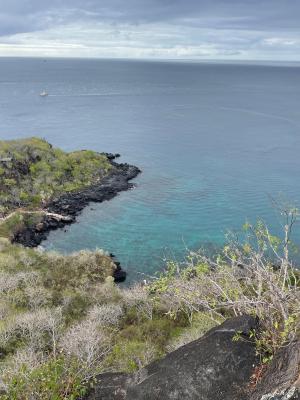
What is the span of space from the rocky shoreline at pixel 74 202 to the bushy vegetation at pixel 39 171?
229 cm

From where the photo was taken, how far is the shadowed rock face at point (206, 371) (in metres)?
12.1

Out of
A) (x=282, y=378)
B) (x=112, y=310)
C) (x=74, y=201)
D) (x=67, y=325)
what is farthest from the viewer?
(x=74, y=201)

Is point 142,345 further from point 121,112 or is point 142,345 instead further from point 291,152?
point 121,112

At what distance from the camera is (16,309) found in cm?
3303

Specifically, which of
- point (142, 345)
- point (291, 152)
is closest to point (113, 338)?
point (142, 345)

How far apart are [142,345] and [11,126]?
121 metres

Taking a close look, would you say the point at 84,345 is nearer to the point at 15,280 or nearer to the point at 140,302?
the point at 140,302

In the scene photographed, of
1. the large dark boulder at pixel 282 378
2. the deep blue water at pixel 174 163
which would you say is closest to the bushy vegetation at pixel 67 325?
the large dark boulder at pixel 282 378

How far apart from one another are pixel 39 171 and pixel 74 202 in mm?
14577

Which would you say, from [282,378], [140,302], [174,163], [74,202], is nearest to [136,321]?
[140,302]

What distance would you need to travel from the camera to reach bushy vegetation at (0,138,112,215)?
241ft

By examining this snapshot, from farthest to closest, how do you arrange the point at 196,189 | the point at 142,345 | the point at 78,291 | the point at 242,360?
the point at 196,189 → the point at 78,291 → the point at 142,345 → the point at 242,360

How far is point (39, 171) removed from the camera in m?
83.6

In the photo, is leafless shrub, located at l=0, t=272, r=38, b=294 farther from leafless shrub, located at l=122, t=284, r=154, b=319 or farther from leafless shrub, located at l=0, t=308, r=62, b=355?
leafless shrub, located at l=122, t=284, r=154, b=319
